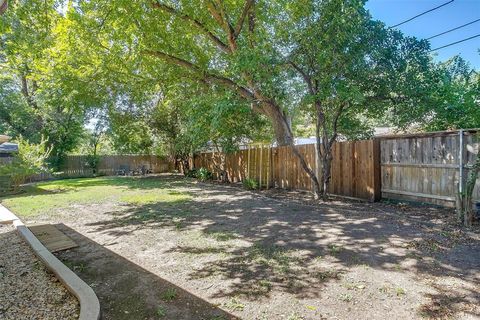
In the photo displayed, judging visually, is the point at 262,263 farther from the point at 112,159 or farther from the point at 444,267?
the point at 112,159

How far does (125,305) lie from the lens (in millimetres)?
2734

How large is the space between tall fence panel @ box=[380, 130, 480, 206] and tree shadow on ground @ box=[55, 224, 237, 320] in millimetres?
5017

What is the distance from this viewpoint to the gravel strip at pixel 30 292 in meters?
2.51

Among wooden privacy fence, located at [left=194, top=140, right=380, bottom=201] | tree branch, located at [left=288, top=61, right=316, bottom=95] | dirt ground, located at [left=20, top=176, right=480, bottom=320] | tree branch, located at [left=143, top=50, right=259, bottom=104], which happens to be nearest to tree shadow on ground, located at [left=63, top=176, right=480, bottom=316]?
dirt ground, located at [left=20, top=176, right=480, bottom=320]

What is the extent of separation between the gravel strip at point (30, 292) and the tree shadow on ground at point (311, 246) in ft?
4.18

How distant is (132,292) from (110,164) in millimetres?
20692

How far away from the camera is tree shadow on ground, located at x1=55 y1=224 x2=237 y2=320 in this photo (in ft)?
8.43

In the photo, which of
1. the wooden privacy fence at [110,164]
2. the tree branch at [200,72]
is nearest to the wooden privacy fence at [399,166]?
the tree branch at [200,72]

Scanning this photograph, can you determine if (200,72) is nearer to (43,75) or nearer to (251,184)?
(251,184)

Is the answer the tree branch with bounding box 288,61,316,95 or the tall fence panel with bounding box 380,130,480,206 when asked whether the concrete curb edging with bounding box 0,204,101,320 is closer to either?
the tall fence panel with bounding box 380,130,480,206

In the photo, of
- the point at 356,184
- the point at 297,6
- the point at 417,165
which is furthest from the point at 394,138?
the point at 297,6

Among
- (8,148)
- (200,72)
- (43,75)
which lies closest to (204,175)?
(200,72)

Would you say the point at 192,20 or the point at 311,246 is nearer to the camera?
the point at 311,246

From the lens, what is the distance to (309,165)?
915 cm
